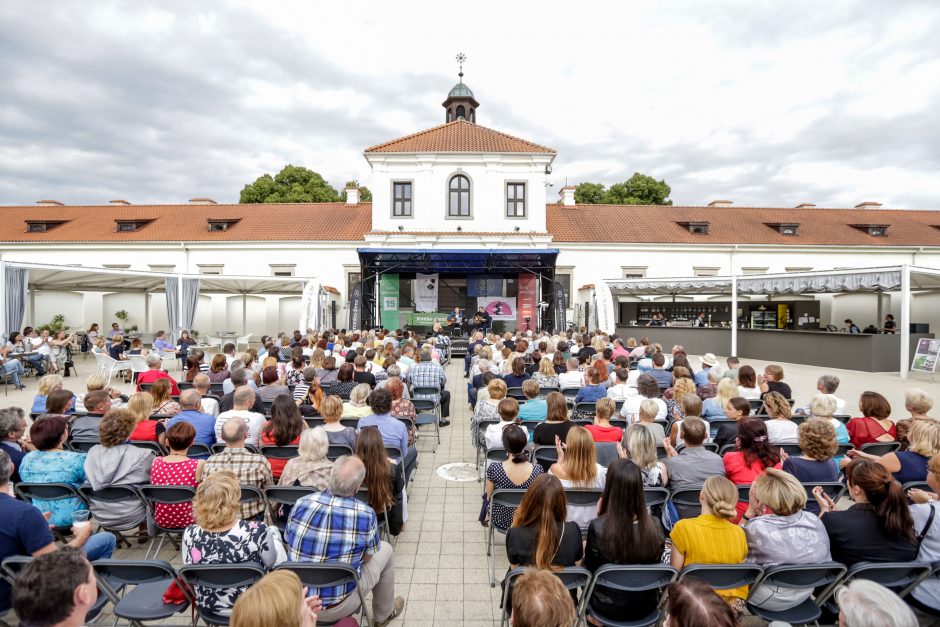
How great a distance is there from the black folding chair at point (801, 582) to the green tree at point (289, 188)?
126ft

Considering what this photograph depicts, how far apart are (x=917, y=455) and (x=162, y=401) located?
7303 millimetres

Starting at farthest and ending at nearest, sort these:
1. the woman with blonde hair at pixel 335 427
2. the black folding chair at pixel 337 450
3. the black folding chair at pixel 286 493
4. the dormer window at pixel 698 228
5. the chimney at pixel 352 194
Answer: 1. the chimney at pixel 352 194
2. the dormer window at pixel 698 228
3. the woman with blonde hair at pixel 335 427
4. the black folding chair at pixel 337 450
5. the black folding chair at pixel 286 493

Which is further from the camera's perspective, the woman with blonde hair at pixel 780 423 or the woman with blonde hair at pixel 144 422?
the woman with blonde hair at pixel 780 423

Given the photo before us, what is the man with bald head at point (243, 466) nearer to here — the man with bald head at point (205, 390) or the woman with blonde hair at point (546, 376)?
the man with bald head at point (205, 390)

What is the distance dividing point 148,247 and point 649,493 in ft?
92.6

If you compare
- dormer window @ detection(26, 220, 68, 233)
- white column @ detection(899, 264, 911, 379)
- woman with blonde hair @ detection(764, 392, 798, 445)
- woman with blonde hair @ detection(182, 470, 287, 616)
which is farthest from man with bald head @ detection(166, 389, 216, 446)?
dormer window @ detection(26, 220, 68, 233)

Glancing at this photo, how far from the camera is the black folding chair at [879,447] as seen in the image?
4.54 meters

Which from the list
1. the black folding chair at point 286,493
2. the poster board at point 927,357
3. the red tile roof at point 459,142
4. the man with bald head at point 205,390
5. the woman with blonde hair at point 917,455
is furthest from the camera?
the red tile roof at point 459,142

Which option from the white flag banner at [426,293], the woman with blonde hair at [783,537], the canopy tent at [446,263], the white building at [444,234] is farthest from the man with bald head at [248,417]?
the white building at [444,234]

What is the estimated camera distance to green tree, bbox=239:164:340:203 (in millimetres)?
37281

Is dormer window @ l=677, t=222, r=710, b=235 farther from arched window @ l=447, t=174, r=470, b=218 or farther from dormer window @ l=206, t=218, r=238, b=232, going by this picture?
dormer window @ l=206, t=218, r=238, b=232

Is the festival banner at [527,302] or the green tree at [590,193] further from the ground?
the green tree at [590,193]

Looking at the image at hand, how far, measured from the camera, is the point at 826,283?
1515 centimetres

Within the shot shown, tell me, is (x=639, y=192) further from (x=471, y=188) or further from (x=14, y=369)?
(x=14, y=369)
